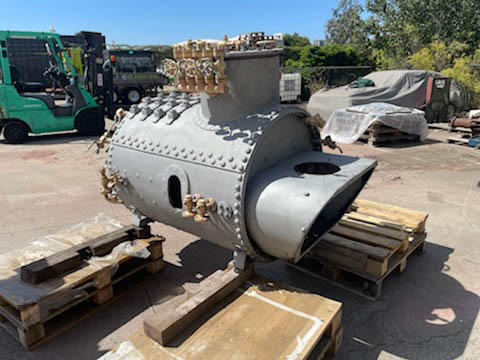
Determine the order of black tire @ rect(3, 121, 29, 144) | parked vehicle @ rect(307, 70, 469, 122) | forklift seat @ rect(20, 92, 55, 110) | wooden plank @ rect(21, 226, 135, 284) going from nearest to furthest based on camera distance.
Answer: wooden plank @ rect(21, 226, 135, 284)
black tire @ rect(3, 121, 29, 144)
forklift seat @ rect(20, 92, 55, 110)
parked vehicle @ rect(307, 70, 469, 122)

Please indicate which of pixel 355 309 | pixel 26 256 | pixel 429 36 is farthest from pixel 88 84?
pixel 429 36

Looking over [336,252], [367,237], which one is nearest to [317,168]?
[336,252]

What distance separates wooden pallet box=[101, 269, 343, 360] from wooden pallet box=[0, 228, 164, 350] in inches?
36.9

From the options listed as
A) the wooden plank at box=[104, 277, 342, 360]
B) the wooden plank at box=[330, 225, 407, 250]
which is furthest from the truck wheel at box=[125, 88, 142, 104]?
the wooden plank at box=[104, 277, 342, 360]

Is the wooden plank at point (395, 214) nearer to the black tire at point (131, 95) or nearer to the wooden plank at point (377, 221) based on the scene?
the wooden plank at point (377, 221)

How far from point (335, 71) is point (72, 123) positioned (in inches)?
530

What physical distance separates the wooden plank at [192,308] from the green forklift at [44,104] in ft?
30.0

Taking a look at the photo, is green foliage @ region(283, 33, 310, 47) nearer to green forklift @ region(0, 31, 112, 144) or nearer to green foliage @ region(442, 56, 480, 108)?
green foliage @ region(442, 56, 480, 108)

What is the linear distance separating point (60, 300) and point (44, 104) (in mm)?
8556

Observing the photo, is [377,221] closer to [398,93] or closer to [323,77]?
[398,93]

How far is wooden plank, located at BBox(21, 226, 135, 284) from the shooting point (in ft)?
10.1

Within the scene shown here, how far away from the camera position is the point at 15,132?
10.1m

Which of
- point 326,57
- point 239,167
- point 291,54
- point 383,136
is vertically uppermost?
point 291,54

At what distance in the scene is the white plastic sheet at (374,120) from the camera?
31.7 ft
